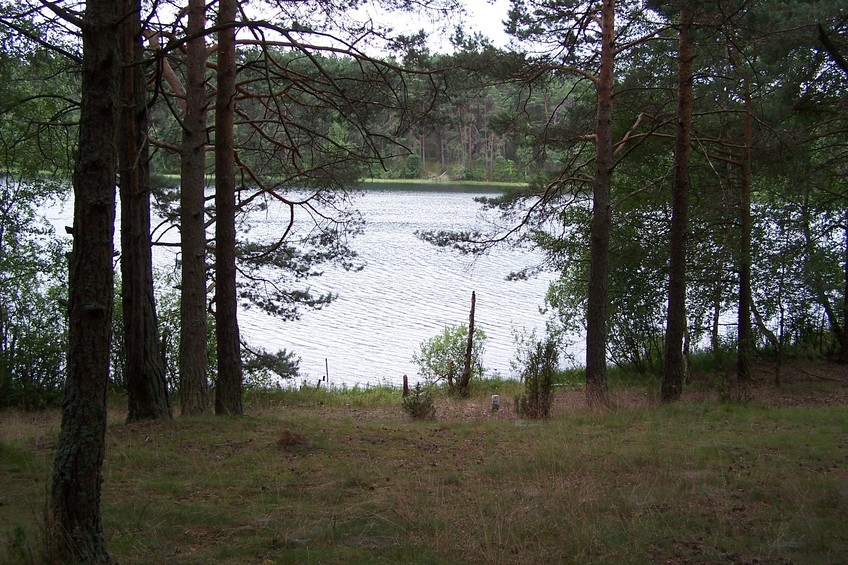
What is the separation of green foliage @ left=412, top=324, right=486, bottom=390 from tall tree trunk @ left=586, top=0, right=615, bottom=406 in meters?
5.72

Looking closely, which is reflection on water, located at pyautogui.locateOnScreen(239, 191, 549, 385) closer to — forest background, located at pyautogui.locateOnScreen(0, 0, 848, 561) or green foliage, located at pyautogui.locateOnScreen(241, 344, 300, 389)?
green foliage, located at pyautogui.locateOnScreen(241, 344, 300, 389)

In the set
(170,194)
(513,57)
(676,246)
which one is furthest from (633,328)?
(170,194)

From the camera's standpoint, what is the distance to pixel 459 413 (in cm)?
1223

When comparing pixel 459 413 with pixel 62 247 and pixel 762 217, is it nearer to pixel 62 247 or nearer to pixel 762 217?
pixel 762 217

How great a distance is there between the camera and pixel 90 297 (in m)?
3.67

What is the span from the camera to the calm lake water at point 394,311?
67.4ft

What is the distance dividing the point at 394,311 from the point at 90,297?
21222mm

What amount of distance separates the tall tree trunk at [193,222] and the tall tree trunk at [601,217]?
6.09m

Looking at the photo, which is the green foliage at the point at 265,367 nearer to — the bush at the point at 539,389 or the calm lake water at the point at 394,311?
the calm lake water at the point at 394,311

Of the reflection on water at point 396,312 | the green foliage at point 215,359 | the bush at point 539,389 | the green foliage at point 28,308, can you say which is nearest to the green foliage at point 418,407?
the bush at point 539,389

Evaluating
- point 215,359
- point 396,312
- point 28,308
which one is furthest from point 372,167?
point 396,312

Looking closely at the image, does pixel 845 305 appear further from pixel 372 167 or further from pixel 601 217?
pixel 372 167

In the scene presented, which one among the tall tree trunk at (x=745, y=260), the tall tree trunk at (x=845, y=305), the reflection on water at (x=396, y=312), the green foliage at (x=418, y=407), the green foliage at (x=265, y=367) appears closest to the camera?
the green foliage at (x=418, y=407)

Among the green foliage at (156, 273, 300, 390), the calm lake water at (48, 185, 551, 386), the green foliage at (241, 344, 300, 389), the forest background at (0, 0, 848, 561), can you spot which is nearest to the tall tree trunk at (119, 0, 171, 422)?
the forest background at (0, 0, 848, 561)
